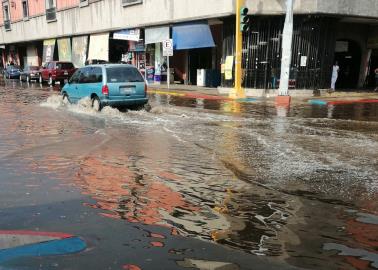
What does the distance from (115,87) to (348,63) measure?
19131mm

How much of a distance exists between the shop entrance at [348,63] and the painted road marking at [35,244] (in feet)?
87.5

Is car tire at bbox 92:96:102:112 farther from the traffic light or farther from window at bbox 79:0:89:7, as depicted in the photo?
window at bbox 79:0:89:7

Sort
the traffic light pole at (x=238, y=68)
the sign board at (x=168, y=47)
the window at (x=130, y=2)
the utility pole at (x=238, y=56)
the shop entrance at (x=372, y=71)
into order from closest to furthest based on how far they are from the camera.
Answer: the utility pole at (x=238, y=56), the traffic light pole at (x=238, y=68), the sign board at (x=168, y=47), the shop entrance at (x=372, y=71), the window at (x=130, y=2)

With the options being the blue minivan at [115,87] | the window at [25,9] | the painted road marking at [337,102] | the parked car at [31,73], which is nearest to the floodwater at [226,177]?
the blue minivan at [115,87]

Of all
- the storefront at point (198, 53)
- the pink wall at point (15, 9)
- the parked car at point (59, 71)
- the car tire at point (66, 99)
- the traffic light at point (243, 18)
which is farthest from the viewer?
the pink wall at point (15, 9)

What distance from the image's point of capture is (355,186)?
258 inches

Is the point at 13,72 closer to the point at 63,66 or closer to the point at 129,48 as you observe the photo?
the point at 63,66

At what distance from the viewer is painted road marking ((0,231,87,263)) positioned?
4.08 metres

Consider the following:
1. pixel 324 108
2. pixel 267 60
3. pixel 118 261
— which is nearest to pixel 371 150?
pixel 118 261

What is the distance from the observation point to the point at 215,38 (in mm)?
28922

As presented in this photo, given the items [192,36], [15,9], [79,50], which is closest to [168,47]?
[192,36]

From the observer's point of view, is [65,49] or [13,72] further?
[13,72]

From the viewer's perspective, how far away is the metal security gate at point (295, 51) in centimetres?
2264

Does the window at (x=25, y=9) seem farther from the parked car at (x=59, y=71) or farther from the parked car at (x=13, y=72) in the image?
the parked car at (x=59, y=71)
